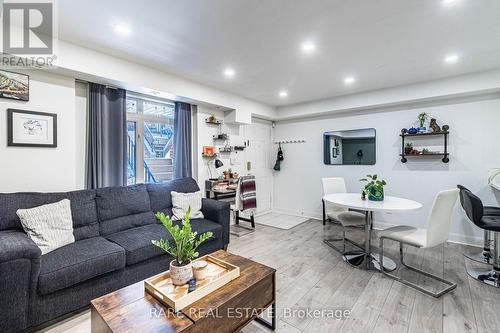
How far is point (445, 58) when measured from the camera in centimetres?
284

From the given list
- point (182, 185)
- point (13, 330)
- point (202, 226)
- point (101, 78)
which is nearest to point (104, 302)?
point (13, 330)

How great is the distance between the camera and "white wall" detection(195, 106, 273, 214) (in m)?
4.27

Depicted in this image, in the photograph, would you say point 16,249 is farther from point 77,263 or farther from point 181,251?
point 181,251

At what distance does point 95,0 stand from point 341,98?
3958mm

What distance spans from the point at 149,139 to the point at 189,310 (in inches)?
118

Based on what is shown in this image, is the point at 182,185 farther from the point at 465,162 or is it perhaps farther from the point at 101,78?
the point at 465,162

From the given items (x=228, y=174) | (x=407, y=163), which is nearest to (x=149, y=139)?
(x=228, y=174)

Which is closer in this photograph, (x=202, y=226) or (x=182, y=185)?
(x=202, y=226)

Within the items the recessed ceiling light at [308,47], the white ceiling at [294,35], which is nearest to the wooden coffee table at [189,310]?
the white ceiling at [294,35]

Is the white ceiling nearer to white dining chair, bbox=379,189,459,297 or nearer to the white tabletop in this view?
white dining chair, bbox=379,189,459,297

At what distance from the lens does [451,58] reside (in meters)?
2.84

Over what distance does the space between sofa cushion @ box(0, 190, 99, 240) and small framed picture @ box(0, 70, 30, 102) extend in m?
1.01

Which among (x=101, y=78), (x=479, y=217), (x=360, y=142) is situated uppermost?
(x=101, y=78)

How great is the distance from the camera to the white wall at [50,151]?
92.7 inches
